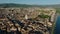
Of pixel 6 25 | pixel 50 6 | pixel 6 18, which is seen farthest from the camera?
pixel 50 6

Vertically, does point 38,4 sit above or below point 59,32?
above

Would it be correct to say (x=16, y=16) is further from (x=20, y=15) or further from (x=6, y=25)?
(x=6, y=25)

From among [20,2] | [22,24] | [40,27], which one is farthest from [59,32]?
[20,2]

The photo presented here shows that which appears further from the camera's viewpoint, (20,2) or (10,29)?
(20,2)

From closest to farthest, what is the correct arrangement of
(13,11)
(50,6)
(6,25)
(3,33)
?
(3,33) → (6,25) → (13,11) → (50,6)

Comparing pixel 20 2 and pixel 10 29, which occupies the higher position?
pixel 20 2

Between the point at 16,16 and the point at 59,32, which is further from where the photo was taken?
the point at 16,16

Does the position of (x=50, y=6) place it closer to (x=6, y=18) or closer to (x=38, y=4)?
(x=38, y=4)

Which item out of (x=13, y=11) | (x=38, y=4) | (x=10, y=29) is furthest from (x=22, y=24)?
(x=38, y=4)

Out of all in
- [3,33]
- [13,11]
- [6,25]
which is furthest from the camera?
[13,11]
